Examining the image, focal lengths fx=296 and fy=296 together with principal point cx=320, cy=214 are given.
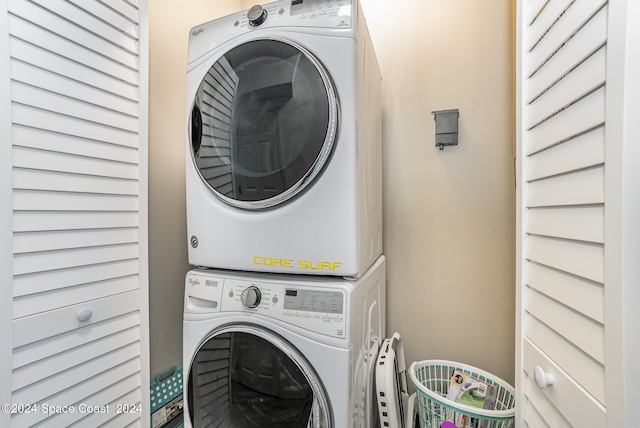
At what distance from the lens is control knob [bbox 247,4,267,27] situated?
1.00m

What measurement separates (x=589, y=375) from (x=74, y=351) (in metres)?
1.26

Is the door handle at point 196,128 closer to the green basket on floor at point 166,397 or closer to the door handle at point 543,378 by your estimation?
the green basket on floor at point 166,397

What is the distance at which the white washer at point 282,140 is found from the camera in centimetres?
90

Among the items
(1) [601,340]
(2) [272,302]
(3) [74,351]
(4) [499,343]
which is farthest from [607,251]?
(3) [74,351]

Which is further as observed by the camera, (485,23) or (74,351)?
(485,23)

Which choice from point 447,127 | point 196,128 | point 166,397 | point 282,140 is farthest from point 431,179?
point 166,397

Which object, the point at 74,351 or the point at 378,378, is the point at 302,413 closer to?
the point at 378,378

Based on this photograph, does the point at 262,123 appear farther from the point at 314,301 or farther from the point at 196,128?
the point at 314,301

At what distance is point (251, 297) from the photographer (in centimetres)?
95

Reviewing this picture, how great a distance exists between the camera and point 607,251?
0.48 meters

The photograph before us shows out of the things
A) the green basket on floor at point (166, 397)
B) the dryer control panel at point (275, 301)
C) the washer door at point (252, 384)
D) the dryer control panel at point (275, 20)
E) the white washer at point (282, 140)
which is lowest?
the green basket on floor at point (166, 397)

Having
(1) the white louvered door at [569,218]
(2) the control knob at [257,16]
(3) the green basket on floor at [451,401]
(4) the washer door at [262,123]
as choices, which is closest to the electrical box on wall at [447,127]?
(1) the white louvered door at [569,218]

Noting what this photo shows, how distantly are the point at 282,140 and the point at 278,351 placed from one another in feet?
2.20

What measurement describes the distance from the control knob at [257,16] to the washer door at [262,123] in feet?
0.25
